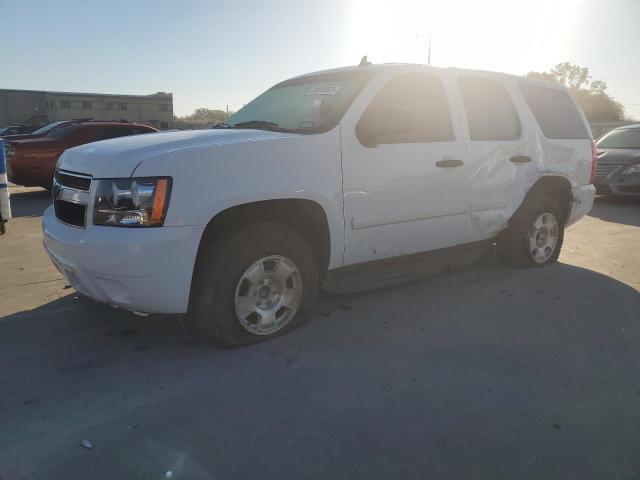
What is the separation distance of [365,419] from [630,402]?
4.72 feet

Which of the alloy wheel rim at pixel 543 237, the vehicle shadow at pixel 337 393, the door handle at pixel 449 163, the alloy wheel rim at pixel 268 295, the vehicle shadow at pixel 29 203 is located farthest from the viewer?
the vehicle shadow at pixel 29 203

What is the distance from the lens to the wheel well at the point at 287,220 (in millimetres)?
3160

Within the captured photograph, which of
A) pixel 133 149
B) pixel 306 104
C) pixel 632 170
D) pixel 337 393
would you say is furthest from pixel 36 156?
pixel 632 170

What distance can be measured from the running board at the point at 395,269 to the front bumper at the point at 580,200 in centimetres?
154

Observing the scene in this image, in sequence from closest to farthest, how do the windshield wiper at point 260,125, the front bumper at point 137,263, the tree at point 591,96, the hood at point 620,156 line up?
1. the front bumper at point 137,263
2. the windshield wiper at point 260,125
3. the hood at point 620,156
4. the tree at point 591,96

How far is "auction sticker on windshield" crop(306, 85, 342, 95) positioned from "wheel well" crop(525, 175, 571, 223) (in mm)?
2386

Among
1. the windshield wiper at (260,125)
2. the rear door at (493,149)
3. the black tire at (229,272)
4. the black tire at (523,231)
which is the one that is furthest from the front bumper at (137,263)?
the black tire at (523,231)

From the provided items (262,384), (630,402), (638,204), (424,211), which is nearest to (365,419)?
(262,384)

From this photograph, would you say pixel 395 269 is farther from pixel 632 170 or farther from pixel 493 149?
pixel 632 170

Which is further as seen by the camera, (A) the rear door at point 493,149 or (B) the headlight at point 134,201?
(A) the rear door at point 493,149

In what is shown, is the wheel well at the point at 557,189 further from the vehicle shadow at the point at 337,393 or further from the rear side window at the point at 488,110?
the vehicle shadow at the point at 337,393

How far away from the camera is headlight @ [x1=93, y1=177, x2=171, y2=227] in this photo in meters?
2.87

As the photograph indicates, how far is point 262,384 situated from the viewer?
290 centimetres

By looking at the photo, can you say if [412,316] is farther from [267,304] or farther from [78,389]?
[78,389]
